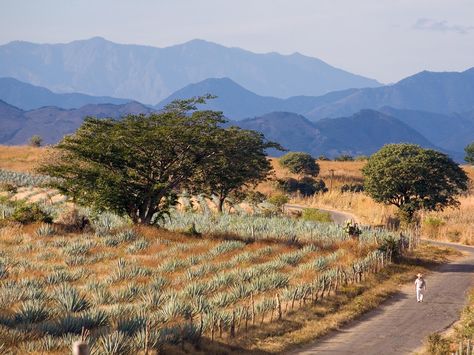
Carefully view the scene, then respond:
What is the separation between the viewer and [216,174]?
35.5m

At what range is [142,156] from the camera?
107ft

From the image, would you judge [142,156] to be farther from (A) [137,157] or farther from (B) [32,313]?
(B) [32,313]

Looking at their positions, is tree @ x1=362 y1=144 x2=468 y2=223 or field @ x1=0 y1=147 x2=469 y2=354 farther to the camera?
tree @ x1=362 y1=144 x2=468 y2=223

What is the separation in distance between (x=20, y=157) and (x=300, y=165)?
1603 inches

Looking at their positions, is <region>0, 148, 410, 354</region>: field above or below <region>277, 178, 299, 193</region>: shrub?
below

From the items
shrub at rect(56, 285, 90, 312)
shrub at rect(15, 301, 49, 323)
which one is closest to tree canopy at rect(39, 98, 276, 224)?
shrub at rect(56, 285, 90, 312)

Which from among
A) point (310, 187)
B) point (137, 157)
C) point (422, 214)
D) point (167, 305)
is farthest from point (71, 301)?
point (310, 187)

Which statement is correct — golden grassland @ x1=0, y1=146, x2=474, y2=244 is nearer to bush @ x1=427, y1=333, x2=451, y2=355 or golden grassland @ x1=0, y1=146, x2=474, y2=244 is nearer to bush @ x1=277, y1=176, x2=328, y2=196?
bush @ x1=277, y1=176, x2=328, y2=196

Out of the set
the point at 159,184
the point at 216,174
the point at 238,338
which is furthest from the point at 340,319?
the point at 216,174

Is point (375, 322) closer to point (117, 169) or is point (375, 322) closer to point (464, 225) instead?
point (117, 169)

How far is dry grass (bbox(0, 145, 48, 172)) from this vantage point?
86.1 metres

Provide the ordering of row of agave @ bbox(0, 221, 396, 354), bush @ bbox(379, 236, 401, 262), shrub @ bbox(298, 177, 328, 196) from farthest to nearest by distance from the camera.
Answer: shrub @ bbox(298, 177, 328, 196), bush @ bbox(379, 236, 401, 262), row of agave @ bbox(0, 221, 396, 354)

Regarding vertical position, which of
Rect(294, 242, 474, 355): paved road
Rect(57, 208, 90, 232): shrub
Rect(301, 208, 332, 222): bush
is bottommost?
Rect(294, 242, 474, 355): paved road

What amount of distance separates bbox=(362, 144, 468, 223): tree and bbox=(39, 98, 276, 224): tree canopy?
54.4 ft
